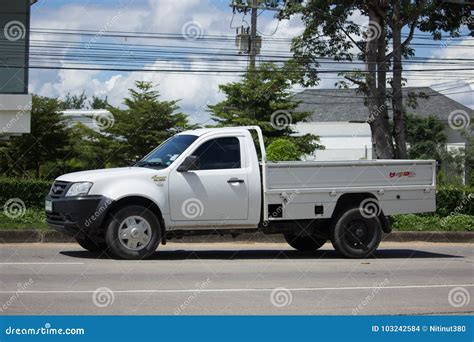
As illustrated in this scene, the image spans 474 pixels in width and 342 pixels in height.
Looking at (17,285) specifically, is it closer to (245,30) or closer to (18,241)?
(18,241)

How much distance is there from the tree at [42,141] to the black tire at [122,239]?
2644 cm

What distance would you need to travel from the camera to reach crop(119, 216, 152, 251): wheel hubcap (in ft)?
37.5

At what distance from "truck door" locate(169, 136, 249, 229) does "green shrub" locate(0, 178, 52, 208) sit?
24.4 ft

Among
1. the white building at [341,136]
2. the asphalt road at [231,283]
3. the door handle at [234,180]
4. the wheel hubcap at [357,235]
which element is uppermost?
the white building at [341,136]

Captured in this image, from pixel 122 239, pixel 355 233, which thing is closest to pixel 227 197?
pixel 122 239

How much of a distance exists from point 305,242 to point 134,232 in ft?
12.3

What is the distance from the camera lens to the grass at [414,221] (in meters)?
16.4

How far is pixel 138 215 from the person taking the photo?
11.5 meters

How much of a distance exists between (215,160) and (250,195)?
2.63 feet

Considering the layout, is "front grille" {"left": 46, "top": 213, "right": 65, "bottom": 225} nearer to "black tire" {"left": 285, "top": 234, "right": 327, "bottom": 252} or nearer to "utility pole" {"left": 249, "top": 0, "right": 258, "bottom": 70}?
"black tire" {"left": 285, "top": 234, "right": 327, "bottom": 252}

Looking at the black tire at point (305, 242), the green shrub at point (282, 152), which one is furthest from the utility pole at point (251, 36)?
the black tire at point (305, 242)

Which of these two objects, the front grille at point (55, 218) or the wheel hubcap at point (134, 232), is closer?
the wheel hubcap at point (134, 232)

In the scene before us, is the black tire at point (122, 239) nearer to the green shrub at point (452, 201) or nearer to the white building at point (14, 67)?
the green shrub at point (452, 201)

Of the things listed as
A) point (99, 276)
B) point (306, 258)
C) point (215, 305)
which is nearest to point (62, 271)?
point (99, 276)
